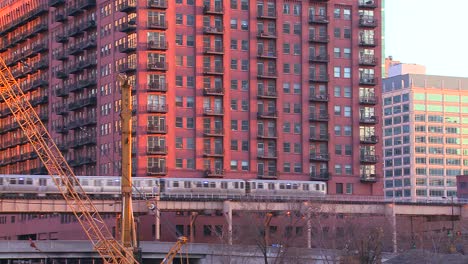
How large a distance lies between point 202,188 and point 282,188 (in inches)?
612

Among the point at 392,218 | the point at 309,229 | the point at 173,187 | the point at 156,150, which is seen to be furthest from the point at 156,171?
the point at 392,218

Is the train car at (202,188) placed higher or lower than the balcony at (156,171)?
lower

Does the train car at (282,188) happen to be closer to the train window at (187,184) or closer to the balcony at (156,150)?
the train window at (187,184)

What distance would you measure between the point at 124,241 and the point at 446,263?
5294 centimetres

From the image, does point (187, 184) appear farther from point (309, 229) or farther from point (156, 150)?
point (309, 229)

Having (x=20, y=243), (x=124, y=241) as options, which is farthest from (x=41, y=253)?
(x=124, y=241)

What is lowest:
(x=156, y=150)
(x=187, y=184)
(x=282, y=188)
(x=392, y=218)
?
(x=392, y=218)

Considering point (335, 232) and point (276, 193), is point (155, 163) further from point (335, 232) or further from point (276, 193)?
point (335, 232)

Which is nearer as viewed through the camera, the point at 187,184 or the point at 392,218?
the point at 392,218

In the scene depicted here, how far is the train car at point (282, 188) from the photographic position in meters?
190

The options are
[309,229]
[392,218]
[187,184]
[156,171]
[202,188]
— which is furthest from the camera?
[156,171]

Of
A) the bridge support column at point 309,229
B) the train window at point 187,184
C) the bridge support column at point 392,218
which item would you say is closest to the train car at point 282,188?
the train window at point 187,184

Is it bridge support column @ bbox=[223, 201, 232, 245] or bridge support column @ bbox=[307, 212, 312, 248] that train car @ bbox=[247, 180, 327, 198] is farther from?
bridge support column @ bbox=[307, 212, 312, 248]

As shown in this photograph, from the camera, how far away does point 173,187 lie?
181875 mm
